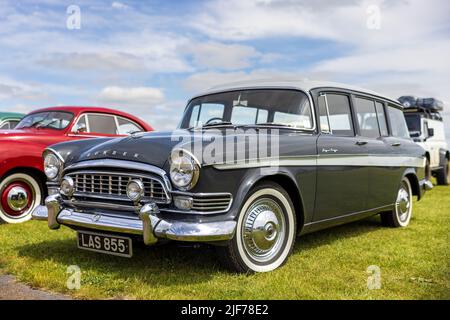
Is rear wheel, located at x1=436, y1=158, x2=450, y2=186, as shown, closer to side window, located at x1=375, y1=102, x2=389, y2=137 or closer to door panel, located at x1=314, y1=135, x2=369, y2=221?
side window, located at x1=375, y1=102, x2=389, y2=137

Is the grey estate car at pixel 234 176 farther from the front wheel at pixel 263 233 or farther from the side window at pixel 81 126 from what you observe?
the side window at pixel 81 126

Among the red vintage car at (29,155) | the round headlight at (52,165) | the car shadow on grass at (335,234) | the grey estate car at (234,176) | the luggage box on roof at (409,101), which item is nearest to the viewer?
the grey estate car at (234,176)

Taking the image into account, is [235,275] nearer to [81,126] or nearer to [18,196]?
[18,196]

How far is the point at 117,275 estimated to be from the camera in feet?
12.4

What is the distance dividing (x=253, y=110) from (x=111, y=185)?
1.76m

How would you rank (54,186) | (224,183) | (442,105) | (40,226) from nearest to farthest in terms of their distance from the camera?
(224,183)
(54,186)
(40,226)
(442,105)

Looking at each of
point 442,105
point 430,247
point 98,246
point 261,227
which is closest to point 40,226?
point 98,246

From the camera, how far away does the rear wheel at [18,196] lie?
20.7ft

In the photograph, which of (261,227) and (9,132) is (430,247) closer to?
(261,227)

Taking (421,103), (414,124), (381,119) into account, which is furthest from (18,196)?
(421,103)

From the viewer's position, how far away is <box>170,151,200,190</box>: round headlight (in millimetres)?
3449

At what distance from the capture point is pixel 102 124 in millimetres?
7629

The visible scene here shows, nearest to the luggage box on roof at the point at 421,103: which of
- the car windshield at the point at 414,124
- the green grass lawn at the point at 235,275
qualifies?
the car windshield at the point at 414,124

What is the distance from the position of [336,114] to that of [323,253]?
1477mm
